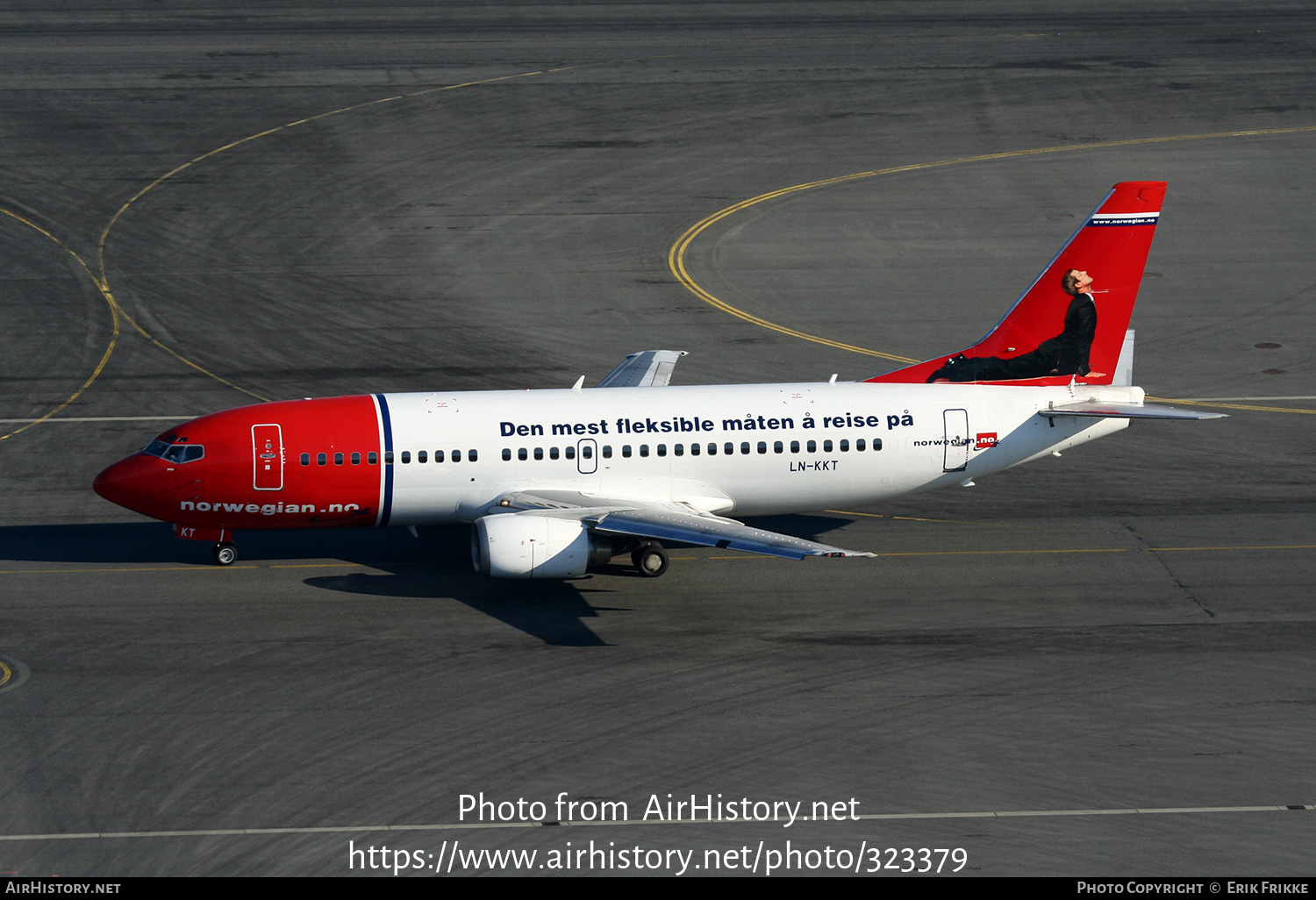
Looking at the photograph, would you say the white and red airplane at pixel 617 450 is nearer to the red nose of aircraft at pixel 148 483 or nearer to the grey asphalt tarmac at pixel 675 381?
the red nose of aircraft at pixel 148 483

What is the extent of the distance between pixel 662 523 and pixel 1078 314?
543 inches

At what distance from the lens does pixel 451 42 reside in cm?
8575

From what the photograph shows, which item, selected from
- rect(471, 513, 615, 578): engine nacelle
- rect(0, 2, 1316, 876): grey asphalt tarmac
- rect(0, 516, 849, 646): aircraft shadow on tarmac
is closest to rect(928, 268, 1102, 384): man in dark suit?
rect(0, 2, 1316, 876): grey asphalt tarmac

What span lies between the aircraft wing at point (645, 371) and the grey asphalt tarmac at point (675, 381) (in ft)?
21.0

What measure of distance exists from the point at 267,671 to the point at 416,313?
26.2 m

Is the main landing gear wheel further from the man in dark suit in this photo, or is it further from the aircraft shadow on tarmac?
the man in dark suit

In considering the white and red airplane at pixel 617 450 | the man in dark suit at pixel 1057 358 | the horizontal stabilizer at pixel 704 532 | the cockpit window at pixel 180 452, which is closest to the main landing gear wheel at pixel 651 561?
the white and red airplane at pixel 617 450

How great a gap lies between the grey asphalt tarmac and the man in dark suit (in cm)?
415

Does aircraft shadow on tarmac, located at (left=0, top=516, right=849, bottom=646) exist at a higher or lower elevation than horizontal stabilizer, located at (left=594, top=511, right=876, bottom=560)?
lower

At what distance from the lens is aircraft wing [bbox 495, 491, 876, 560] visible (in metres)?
33.1

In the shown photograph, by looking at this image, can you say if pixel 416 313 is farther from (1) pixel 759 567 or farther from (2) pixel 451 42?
(2) pixel 451 42

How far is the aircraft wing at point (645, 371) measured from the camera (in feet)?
143

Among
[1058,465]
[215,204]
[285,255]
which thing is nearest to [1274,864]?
[1058,465]

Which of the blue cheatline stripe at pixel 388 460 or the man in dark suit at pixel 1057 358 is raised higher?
the man in dark suit at pixel 1057 358
